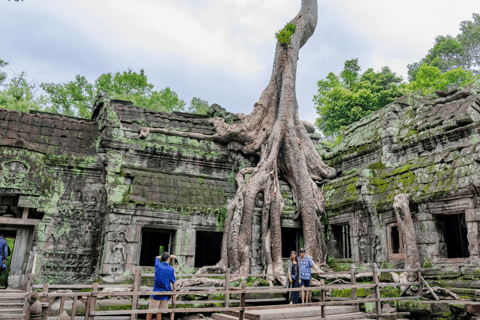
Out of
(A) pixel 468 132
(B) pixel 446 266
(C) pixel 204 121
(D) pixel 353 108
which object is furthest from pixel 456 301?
(D) pixel 353 108

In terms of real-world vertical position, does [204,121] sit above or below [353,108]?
below

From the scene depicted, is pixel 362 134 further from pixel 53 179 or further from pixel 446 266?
pixel 53 179

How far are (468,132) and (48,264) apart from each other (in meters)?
10.5

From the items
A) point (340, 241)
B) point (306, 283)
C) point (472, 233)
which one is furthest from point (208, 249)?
point (472, 233)

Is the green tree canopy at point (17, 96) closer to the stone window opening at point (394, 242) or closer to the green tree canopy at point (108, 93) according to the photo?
the green tree canopy at point (108, 93)

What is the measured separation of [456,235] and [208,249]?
358 inches

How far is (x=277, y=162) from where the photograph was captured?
39.5 feet

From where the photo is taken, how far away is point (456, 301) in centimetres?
618

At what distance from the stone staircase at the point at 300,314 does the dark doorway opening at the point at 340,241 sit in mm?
3749

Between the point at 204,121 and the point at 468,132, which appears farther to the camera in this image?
the point at 204,121

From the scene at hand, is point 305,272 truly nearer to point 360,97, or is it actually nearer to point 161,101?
point 360,97

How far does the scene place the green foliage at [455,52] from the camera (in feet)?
83.5

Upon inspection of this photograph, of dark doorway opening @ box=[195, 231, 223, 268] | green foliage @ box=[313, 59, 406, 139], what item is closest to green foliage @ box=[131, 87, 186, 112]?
green foliage @ box=[313, 59, 406, 139]

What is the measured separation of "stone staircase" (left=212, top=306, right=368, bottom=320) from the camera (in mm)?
5841
